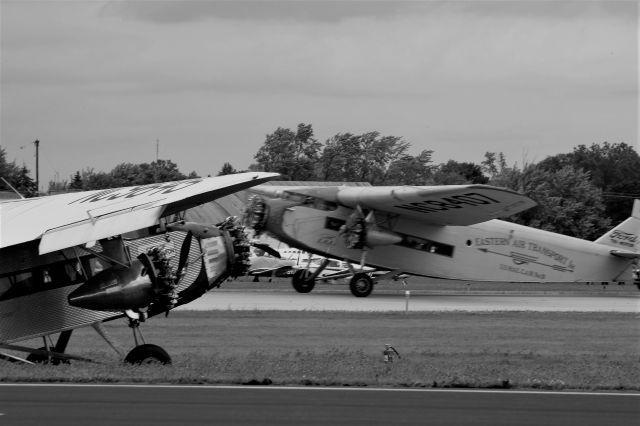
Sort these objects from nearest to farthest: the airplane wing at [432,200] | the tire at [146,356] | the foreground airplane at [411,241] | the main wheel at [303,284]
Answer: the tire at [146,356], the airplane wing at [432,200], the foreground airplane at [411,241], the main wheel at [303,284]

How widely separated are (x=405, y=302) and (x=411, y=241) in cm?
396

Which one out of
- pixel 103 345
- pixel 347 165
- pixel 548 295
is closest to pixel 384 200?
pixel 548 295

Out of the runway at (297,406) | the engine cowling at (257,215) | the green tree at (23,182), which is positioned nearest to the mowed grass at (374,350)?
the runway at (297,406)

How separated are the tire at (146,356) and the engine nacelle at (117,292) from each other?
89 cm

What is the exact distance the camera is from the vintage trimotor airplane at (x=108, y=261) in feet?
44.3

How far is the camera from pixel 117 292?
45.6 ft

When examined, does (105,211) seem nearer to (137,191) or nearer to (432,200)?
(137,191)

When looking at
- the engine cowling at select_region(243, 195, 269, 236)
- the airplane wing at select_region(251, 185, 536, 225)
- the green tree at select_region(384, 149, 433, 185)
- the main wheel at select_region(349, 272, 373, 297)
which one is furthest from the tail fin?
the green tree at select_region(384, 149, 433, 185)

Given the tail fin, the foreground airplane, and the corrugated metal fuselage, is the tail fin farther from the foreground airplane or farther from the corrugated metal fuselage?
the corrugated metal fuselage

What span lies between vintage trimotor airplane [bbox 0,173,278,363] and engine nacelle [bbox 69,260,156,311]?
0.04ft

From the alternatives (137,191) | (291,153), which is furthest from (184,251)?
(291,153)

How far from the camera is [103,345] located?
796 inches

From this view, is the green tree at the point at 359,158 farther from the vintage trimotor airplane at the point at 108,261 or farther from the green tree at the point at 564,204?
the vintage trimotor airplane at the point at 108,261

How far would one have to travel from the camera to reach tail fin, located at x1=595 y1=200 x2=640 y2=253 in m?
36.5
